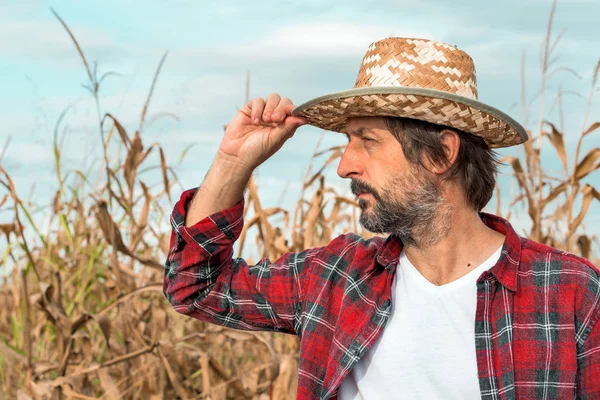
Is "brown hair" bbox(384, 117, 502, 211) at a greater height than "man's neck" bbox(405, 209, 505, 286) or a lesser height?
greater

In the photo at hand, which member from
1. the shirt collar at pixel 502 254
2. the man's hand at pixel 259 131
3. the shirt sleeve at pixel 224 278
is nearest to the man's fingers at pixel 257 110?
the man's hand at pixel 259 131

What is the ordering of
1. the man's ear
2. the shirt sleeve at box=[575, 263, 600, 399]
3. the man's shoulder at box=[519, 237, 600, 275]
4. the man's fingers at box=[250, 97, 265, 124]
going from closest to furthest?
the shirt sleeve at box=[575, 263, 600, 399] → the man's shoulder at box=[519, 237, 600, 275] → the man's ear → the man's fingers at box=[250, 97, 265, 124]

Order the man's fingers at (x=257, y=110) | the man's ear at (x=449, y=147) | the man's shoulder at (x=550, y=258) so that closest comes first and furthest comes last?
the man's shoulder at (x=550, y=258) → the man's ear at (x=449, y=147) → the man's fingers at (x=257, y=110)

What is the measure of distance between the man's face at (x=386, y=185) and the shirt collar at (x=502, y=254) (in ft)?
0.23

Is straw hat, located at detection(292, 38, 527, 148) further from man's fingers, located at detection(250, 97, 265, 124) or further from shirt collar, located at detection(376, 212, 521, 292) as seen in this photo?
shirt collar, located at detection(376, 212, 521, 292)

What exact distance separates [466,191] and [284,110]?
0.57m

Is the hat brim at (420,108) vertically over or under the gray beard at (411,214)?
over

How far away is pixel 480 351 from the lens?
2.29 m

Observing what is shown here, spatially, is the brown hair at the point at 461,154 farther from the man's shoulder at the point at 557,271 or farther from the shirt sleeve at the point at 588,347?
the shirt sleeve at the point at 588,347

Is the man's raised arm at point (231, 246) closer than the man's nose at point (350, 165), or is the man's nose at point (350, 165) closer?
the man's nose at point (350, 165)

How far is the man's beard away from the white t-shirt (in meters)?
0.12

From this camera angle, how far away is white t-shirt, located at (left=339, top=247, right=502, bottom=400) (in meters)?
2.30

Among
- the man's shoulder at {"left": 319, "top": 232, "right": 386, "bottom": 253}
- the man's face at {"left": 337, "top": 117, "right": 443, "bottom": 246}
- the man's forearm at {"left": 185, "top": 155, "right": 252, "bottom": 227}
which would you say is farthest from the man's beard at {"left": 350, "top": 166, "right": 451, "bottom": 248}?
the man's forearm at {"left": 185, "top": 155, "right": 252, "bottom": 227}

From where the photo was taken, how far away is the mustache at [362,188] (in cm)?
242
